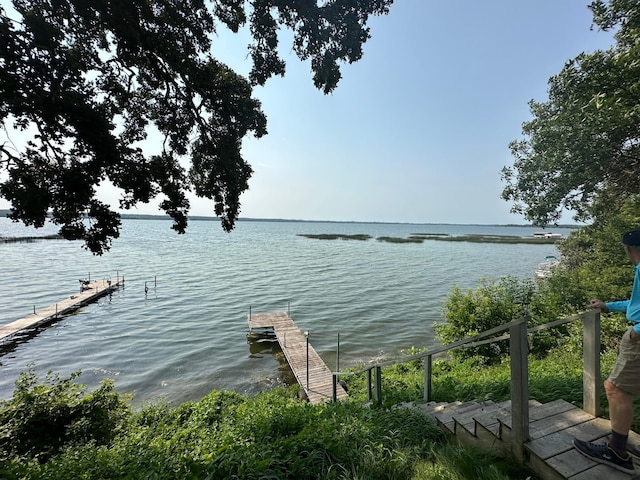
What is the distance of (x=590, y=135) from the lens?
8.48 metres

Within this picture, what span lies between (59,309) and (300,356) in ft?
61.3

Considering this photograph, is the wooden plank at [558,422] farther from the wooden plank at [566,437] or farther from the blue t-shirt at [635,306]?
the blue t-shirt at [635,306]

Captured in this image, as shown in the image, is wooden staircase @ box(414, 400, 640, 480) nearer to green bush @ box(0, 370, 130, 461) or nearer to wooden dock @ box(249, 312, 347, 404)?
wooden dock @ box(249, 312, 347, 404)

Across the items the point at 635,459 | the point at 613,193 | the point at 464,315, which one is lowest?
the point at 464,315

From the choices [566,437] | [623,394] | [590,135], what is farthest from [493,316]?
[623,394]

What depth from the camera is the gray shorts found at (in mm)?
2342

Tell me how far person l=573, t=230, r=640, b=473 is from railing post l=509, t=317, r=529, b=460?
0.37 metres

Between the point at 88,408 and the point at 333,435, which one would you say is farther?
the point at 88,408

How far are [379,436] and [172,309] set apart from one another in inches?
783

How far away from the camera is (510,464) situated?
8.21 feet

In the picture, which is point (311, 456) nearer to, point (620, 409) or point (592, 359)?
point (620, 409)

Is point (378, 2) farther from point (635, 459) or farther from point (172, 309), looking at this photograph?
point (172, 309)

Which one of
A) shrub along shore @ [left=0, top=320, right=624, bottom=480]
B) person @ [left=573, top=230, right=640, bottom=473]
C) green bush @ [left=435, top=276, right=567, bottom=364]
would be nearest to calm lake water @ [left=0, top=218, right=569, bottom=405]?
green bush @ [left=435, top=276, right=567, bottom=364]

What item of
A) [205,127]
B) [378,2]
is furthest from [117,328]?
[378,2]
